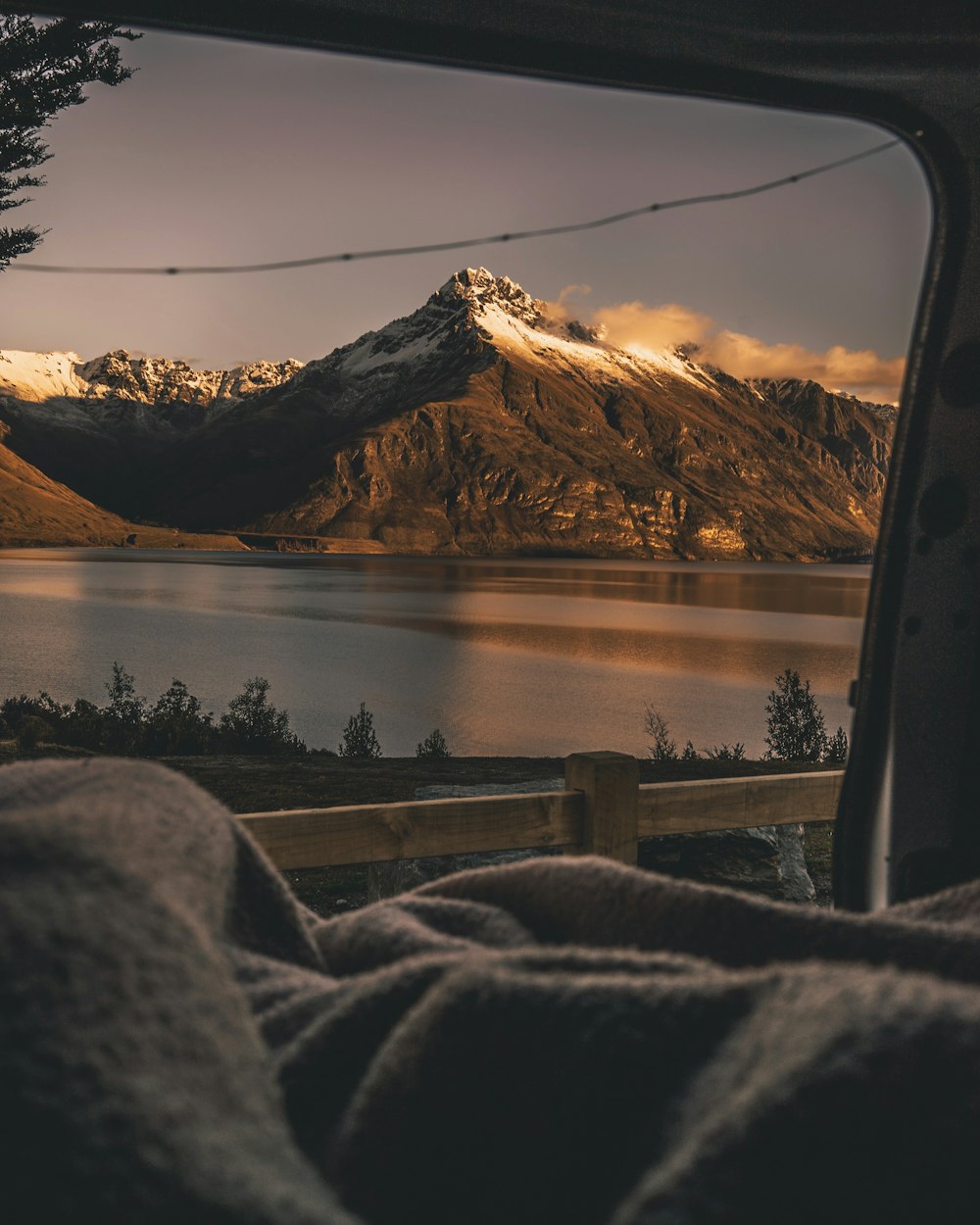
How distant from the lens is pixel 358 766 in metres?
9.66

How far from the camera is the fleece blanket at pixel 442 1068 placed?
1.37ft

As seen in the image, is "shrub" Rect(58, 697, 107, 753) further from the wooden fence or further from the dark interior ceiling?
the dark interior ceiling

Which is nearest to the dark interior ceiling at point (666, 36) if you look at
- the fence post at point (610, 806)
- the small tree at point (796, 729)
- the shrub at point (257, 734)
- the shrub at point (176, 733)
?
the fence post at point (610, 806)

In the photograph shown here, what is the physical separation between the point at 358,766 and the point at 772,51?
871cm

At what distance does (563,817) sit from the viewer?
121 inches

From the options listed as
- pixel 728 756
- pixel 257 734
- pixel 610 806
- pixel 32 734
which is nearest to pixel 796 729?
pixel 728 756

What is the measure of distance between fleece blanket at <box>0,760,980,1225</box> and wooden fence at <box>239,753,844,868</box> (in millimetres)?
2039

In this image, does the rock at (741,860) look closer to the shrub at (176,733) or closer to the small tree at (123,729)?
the small tree at (123,729)

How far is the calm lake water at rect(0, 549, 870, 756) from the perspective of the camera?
3534cm

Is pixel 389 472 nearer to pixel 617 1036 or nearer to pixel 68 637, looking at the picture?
pixel 68 637

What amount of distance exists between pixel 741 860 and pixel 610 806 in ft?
6.95

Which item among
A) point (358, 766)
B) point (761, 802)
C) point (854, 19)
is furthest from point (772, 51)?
point (358, 766)

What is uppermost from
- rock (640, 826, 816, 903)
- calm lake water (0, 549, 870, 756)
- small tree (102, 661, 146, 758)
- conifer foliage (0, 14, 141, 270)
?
conifer foliage (0, 14, 141, 270)

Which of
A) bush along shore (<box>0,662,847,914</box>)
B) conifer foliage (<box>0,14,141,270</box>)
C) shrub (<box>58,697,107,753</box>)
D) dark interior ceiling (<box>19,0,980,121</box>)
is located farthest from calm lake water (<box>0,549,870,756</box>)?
dark interior ceiling (<box>19,0,980,121</box>)
